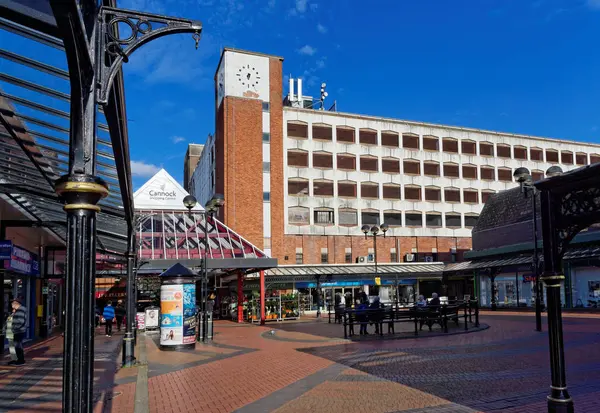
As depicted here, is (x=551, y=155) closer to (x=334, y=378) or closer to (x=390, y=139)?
(x=390, y=139)

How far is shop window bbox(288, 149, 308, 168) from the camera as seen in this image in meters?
49.9

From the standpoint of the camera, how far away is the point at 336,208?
50875 millimetres

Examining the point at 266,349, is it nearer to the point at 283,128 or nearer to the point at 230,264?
the point at 230,264

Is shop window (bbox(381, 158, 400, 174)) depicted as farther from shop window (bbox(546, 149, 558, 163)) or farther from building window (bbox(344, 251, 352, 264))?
shop window (bbox(546, 149, 558, 163))

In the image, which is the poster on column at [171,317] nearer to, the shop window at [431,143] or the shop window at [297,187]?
the shop window at [297,187]

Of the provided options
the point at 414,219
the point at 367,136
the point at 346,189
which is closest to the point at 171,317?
the point at 346,189

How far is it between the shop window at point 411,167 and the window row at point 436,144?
1.42 m

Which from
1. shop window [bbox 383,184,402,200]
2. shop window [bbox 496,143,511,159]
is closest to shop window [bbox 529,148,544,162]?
shop window [bbox 496,143,511,159]

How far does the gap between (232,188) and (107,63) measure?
4321cm

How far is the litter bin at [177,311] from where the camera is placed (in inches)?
674

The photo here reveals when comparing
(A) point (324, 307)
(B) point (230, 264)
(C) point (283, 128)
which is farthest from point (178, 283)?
(C) point (283, 128)

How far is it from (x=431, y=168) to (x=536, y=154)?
45.2 ft

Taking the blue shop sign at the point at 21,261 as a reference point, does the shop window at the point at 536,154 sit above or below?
above

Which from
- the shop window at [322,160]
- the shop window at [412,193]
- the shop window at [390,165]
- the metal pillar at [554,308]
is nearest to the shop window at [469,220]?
the shop window at [412,193]
